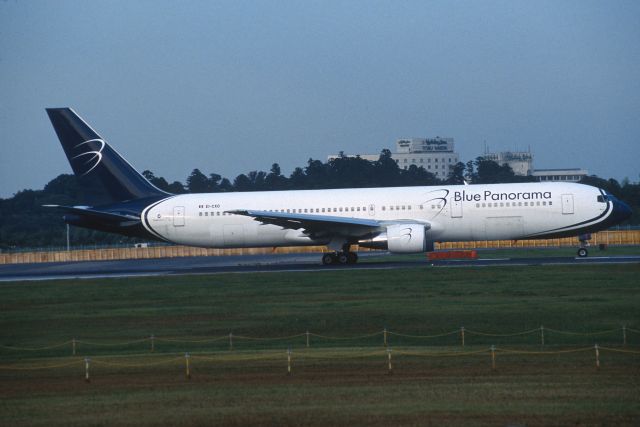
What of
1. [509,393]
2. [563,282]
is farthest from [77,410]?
[563,282]

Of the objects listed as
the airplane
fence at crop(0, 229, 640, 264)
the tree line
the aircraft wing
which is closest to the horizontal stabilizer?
the airplane

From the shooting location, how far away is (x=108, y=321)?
103 feet

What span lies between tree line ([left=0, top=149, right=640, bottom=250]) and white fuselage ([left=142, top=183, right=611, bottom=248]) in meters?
43.9

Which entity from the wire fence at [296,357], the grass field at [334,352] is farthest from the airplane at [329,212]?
the wire fence at [296,357]

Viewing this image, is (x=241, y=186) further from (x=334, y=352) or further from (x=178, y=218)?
(x=334, y=352)

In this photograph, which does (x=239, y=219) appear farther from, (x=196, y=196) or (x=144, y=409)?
(x=144, y=409)

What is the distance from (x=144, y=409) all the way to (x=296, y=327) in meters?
11.7

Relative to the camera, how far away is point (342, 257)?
5081 centimetres

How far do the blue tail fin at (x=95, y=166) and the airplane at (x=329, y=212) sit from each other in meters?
0.06

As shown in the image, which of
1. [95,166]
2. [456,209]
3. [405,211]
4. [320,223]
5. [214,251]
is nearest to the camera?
[320,223]

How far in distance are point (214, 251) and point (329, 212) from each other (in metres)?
34.6

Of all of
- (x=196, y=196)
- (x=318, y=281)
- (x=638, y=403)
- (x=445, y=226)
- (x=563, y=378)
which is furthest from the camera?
(x=196, y=196)

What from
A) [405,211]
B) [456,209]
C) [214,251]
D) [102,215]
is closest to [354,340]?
[456,209]

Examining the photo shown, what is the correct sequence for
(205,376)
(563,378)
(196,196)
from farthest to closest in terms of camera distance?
(196,196)
(205,376)
(563,378)
